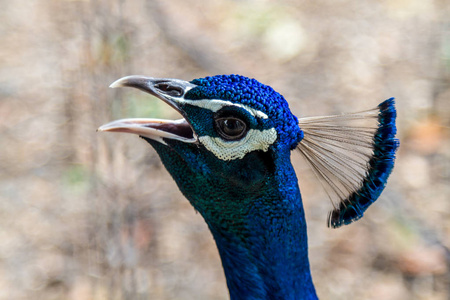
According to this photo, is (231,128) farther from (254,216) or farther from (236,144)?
(254,216)

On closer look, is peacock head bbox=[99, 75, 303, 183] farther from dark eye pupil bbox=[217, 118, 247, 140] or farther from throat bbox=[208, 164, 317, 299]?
throat bbox=[208, 164, 317, 299]

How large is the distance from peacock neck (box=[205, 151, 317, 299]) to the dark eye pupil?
13 cm

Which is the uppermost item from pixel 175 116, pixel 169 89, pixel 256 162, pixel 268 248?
pixel 175 116

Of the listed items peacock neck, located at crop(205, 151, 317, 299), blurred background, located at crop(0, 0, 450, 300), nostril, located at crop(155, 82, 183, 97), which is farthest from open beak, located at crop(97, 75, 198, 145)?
blurred background, located at crop(0, 0, 450, 300)

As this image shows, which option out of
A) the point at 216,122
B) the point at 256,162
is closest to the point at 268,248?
the point at 256,162

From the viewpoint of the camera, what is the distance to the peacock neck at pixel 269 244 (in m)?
1.28

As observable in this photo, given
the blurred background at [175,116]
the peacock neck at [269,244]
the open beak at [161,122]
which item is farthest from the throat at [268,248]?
the blurred background at [175,116]

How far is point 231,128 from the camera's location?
1201mm

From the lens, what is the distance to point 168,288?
8.54 feet

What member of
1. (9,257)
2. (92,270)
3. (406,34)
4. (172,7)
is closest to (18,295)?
(9,257)

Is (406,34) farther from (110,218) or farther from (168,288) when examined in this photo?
(110,218)

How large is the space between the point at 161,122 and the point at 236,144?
6.5 inches

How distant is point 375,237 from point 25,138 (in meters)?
1.85

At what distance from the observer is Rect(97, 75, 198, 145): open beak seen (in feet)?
3.84
